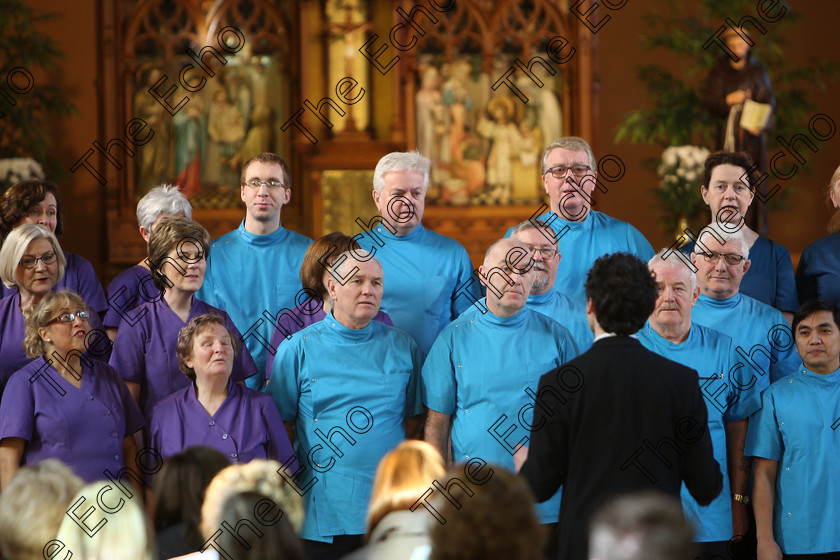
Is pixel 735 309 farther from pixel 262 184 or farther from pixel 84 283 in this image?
pixel 84 283

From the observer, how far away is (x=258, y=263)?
4.64 meters

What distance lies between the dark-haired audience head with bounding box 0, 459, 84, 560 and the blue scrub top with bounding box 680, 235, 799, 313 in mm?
2667

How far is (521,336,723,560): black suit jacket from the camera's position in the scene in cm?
287

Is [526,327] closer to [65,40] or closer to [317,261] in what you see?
[317,261]

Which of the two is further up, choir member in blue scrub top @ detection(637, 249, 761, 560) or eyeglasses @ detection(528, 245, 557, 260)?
eyeglasses @ detection(528, 245, 557, 260)

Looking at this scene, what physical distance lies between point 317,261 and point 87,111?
5.06 meters

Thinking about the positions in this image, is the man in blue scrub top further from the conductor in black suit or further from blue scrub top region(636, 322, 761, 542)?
the conductor in black suit

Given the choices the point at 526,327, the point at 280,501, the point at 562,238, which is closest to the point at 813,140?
the point at 562,238

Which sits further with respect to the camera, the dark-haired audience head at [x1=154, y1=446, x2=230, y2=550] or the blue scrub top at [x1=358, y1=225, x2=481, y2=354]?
the blue scrub top at [x1=358, y1=225, x2=481, y2=354]

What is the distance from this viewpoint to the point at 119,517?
2.42 meters

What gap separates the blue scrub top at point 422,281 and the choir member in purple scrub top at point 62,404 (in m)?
1.14

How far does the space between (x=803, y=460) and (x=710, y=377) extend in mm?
429

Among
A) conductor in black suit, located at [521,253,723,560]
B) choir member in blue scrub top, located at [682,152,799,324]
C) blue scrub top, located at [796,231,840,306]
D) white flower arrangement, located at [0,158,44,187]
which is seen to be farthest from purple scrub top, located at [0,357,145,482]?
white flower arrangement, located at [0,158,44,187]

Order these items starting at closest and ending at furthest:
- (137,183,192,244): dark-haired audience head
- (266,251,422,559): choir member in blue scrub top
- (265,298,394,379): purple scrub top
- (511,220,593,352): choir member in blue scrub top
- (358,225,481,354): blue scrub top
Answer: (266,251,422,559): choir member in blue scrub top
(511,220,593,352): choir member in blue scrub top
(265,298,394,379): purple scrub top
(358,225,481,354): blue scrub top
(137,183,192,244): dark-haired audience head
